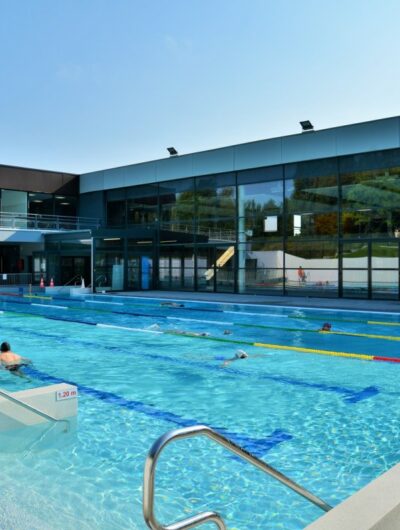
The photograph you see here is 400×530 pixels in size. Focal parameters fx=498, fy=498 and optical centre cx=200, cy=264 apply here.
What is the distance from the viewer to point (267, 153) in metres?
20.2

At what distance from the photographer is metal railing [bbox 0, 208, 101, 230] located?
1017 inches

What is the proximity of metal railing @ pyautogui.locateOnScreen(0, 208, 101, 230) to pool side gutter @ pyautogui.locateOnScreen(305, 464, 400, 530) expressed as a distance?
25.7m

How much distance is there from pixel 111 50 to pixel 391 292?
1414 centimetres

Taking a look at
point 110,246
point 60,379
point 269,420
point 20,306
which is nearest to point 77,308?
point 20,306

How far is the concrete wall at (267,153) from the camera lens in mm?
17578

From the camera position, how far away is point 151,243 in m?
24.1

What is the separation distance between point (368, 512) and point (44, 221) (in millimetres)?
26720

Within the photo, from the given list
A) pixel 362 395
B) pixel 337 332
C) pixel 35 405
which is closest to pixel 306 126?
pixel 337 332

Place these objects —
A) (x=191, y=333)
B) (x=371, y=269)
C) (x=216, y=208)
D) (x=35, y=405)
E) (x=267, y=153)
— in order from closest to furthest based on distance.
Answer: (x=35, y=405) → (x=191, y=333) → (x=371, y=269) → (x=267, y=153) → (x=216, y=208)

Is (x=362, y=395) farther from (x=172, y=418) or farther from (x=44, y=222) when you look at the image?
(x=44, y=222)

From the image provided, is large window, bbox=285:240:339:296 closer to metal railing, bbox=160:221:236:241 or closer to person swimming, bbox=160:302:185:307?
metal railing, bbox=160:221:236:241

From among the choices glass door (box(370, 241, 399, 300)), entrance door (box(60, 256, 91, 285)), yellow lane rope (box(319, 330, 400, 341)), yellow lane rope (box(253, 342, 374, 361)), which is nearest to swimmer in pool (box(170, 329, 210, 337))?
yellow lane rope (box(253, 342, 374, 361))

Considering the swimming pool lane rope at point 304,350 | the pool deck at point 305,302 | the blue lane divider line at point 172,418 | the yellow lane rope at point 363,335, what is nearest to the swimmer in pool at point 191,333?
the swimming pool lane rope at point 304,350

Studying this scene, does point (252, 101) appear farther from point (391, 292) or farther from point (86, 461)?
point (86, 461)
